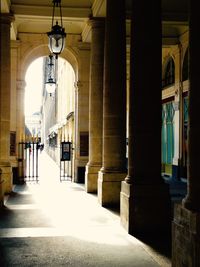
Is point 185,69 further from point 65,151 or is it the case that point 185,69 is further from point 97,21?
point 65,151

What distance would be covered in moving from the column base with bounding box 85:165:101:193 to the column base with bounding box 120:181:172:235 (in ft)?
22.5

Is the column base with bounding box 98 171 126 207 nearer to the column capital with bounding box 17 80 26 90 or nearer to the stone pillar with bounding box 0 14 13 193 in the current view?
the stone pillar with bounding box 0 14 13 193

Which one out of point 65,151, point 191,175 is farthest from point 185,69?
point 191,175

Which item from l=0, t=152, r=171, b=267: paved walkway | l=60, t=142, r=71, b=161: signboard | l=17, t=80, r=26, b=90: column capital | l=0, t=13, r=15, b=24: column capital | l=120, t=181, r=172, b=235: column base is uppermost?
l=0, t=13, r=15, b=24: column capital

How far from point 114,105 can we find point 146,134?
3.56m

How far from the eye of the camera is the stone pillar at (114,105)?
12050 mm

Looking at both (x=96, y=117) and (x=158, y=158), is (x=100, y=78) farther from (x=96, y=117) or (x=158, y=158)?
(x=158, y=158)

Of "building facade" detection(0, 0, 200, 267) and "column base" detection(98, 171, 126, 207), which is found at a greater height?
"building facade" detection(0, 0, 200, 267)

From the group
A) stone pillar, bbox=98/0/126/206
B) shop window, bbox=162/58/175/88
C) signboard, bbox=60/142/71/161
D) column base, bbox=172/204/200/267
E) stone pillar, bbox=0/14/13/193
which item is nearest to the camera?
column base, bbox=172/204/200/267

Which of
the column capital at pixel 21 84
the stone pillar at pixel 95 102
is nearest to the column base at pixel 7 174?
the stone pillar at pixel 95 102

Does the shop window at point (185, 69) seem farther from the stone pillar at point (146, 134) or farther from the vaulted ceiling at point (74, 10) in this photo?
the stone pillar at point (146, 134)

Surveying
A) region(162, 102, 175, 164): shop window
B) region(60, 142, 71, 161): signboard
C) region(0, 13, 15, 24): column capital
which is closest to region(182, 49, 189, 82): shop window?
region(162, 102, 175, 164): shop window

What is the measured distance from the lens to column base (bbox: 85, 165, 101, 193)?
15.6 metres

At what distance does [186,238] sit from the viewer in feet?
17.1
